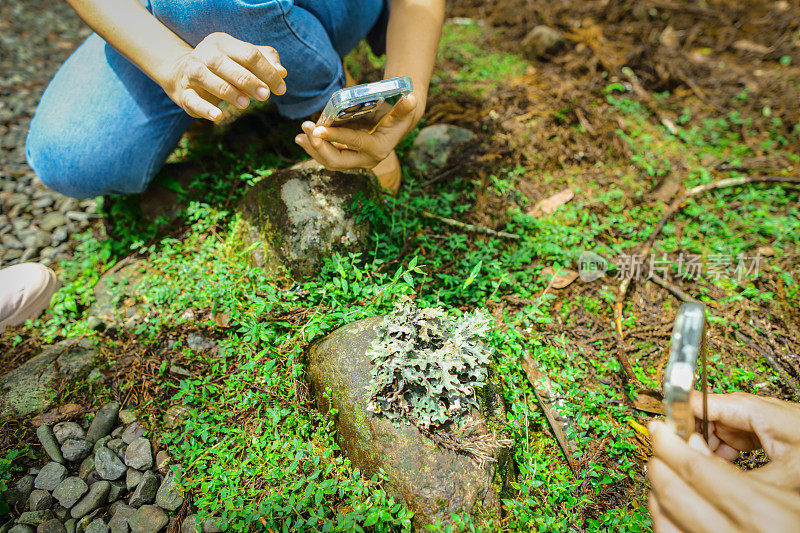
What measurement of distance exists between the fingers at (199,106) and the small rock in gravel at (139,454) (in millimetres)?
1653

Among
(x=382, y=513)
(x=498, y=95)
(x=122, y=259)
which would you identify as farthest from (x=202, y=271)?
(x=498, y=95)

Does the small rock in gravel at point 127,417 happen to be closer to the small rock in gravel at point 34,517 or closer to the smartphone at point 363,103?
the small rock in gravel at point 34,517

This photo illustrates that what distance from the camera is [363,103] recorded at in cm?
203

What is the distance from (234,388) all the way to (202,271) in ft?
2.76

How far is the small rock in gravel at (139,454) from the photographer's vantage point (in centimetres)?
220

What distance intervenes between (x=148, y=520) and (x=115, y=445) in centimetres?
46

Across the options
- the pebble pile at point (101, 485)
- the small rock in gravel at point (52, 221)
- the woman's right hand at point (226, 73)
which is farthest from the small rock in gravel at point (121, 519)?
the small rock in gravel at point (52, 221)

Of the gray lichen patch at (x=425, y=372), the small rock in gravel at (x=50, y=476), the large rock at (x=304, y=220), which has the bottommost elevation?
the small rock in gravel at (x=50, y=476)

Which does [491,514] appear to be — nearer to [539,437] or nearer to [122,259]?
[539,437]

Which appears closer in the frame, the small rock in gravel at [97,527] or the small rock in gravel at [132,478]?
the small rock in gravel at [97,527]

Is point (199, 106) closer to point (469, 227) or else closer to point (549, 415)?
point (469, 227)

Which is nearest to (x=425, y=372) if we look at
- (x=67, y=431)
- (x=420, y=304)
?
(x=420, y=304)

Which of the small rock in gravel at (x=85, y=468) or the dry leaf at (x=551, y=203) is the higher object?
the dry leaf at (x=551, y=203)

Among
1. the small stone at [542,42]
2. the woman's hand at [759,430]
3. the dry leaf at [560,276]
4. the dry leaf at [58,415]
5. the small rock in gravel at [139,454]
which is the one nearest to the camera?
the woman's hand at [759,430]
